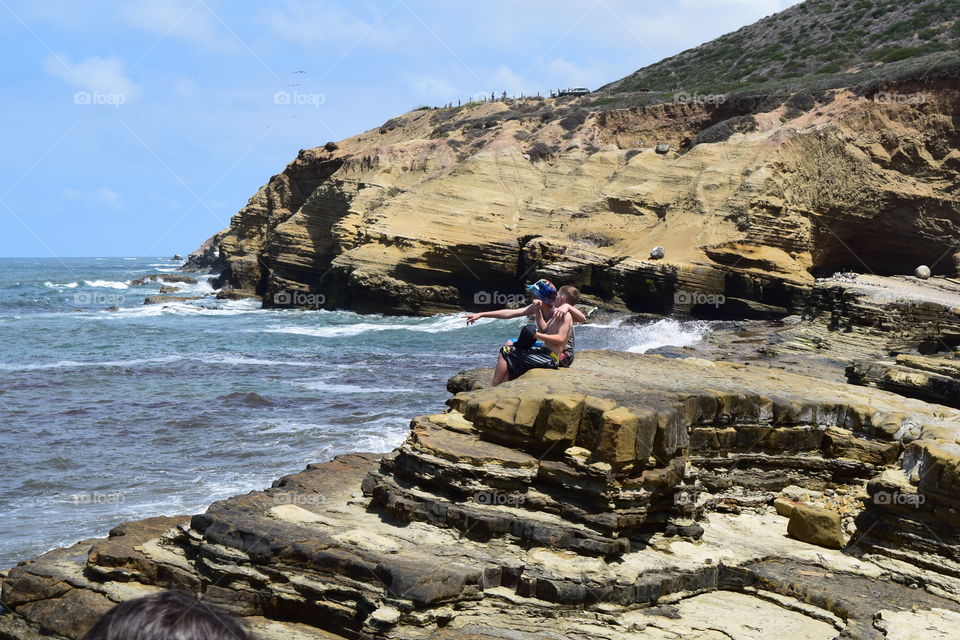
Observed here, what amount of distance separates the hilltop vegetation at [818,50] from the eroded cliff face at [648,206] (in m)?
3.89

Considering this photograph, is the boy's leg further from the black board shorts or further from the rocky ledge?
the rocky ledge

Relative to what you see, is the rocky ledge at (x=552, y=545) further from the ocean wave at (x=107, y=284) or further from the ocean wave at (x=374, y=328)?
the ocean wave at (x=107, y=284)

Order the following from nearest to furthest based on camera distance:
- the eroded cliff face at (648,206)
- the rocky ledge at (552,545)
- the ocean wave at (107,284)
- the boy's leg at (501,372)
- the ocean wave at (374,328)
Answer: the rocky ledge at (552,545), the boy's leg at (501,372), the eroded cliff face at (648,206), the ocean wave at (374,328), the ocean wave at (107,284)

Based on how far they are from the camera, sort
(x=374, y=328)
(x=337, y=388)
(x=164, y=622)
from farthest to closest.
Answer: (x=374, y=328) < (x=337, y=388) < (x=164, y=622)

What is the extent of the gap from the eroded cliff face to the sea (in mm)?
2405

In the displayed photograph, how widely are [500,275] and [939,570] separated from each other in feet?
91.2

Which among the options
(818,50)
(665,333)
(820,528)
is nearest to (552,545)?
(820,528)

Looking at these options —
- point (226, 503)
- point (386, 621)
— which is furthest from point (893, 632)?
point (226, 503)

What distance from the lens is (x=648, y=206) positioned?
33.7 meters

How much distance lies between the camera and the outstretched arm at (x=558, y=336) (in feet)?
26.4

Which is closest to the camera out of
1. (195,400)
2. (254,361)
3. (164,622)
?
(164,622)

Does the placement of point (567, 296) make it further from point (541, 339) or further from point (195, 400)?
point (195, 400)

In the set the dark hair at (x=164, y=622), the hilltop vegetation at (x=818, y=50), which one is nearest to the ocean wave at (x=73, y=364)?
the dark hair at (x=164, y=622)

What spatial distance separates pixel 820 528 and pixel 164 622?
6.83 meters
